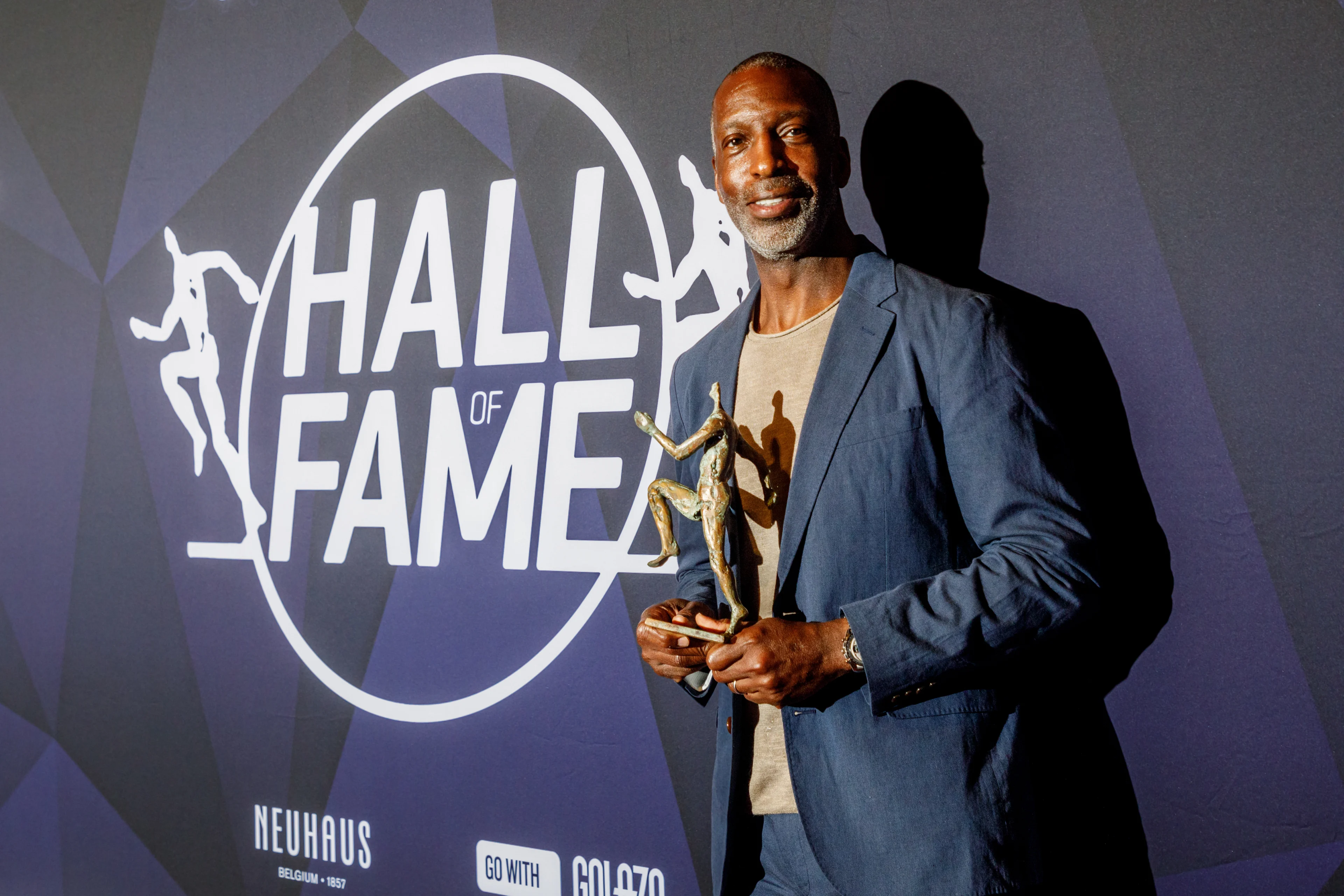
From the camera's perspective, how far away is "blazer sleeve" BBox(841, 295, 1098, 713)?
1414 mm

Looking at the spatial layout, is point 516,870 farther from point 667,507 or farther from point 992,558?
point 992,558

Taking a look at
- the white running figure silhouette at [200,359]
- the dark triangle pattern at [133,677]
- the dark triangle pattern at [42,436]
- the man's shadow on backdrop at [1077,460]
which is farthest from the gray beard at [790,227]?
the dark triangle pattern at [42,436]

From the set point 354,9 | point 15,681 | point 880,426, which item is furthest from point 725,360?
point 15,681

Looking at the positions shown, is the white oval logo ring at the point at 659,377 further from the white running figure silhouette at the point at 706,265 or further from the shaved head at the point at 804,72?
the shaved head at the point at 804,72

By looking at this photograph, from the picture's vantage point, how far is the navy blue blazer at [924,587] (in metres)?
1.42

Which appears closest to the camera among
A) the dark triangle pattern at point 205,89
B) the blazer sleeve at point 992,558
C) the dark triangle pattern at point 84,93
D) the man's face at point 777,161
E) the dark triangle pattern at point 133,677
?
the blazer sleeve at point 992,558

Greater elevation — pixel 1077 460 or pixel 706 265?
pixel 706 265

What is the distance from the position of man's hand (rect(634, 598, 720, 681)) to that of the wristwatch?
0.22 m

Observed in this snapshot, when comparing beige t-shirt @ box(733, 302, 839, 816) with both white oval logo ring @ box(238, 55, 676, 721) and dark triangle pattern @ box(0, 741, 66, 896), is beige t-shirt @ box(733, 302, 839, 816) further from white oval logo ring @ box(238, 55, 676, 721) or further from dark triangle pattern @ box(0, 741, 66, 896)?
dark triangle pattern @ box(0, 741, 66, 896)

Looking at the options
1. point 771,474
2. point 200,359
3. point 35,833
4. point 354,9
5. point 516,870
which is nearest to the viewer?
point 771,474

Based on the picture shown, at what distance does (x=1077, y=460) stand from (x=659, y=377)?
99 centimetres

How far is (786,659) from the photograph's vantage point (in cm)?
145

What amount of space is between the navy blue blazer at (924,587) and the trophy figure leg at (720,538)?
0.40ft

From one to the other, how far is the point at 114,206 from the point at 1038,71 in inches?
107
